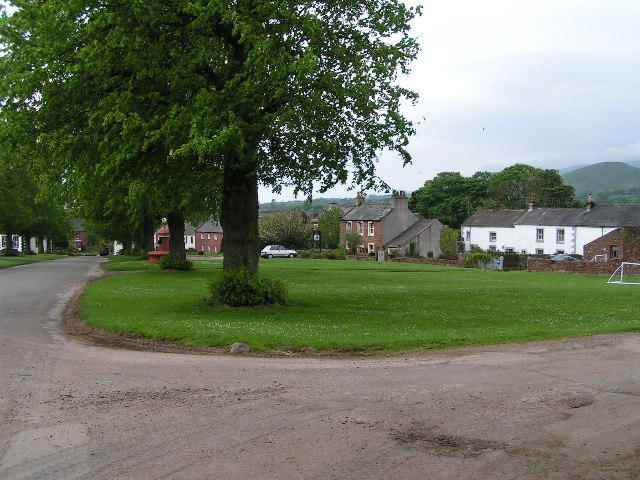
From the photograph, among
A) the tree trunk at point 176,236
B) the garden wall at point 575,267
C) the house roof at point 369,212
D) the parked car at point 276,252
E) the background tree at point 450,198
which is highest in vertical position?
the background tree at point 450,198

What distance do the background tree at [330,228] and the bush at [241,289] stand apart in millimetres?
72194

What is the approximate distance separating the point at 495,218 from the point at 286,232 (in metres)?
30.1

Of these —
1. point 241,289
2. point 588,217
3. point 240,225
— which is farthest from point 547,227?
point 241,289

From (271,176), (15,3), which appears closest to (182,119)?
(271,176)

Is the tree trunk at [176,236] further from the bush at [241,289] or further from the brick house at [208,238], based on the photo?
the brick house at [208,238]

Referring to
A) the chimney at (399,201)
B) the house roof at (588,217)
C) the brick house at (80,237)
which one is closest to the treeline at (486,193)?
the chimney at (399,201)

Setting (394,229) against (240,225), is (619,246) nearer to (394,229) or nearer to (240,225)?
(394,229)

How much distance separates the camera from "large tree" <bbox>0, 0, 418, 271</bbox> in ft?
46.8

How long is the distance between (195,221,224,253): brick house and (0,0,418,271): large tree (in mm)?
102130

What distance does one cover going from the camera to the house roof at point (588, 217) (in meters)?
65.8

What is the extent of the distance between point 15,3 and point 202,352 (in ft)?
38.8

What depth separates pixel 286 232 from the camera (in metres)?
82.8

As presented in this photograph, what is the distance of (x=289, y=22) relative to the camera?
1520 centimetres

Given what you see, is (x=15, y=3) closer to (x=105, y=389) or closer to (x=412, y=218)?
(x=105, y=389)
